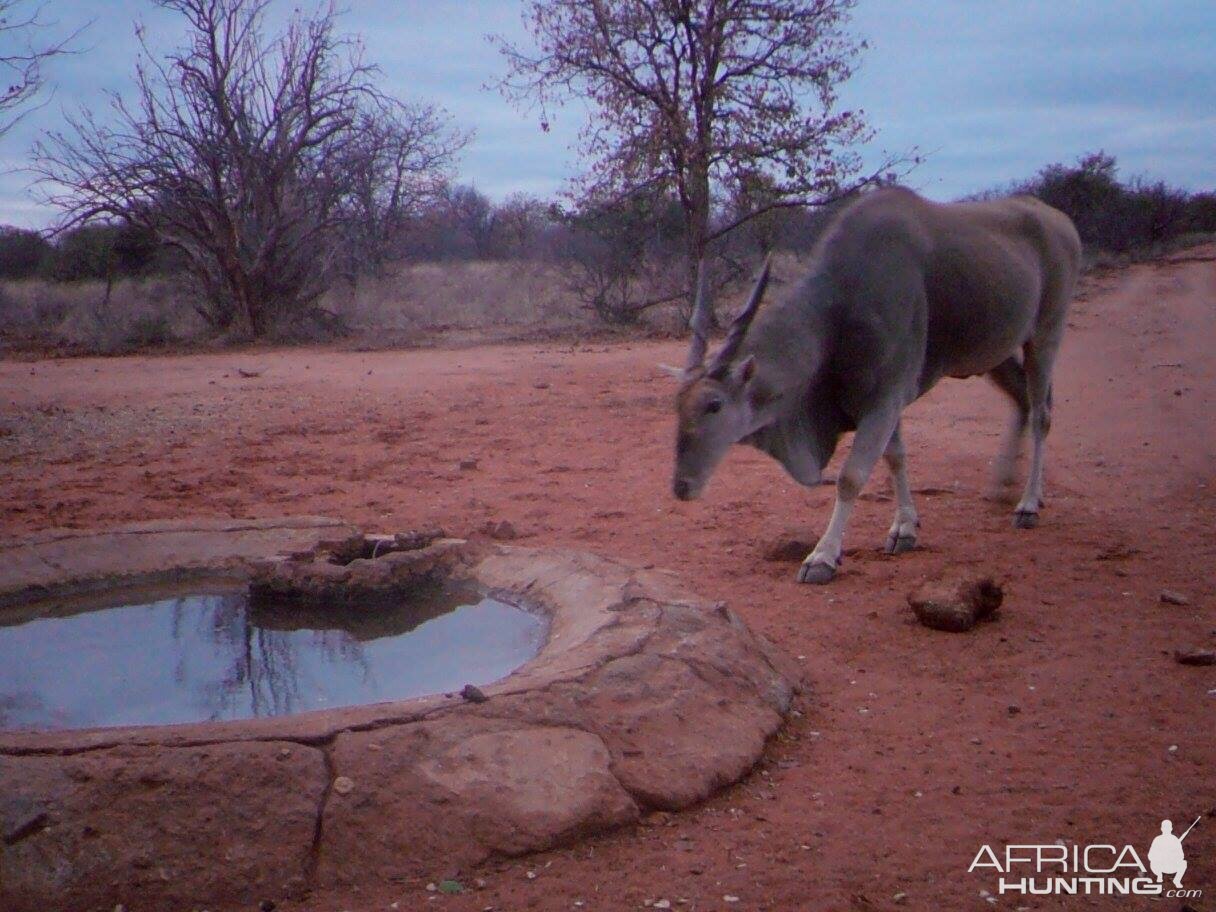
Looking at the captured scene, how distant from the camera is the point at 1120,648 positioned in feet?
14.6

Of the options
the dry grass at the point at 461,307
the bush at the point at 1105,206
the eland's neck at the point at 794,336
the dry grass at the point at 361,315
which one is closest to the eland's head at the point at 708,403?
the eland's neck at the point at 794,336

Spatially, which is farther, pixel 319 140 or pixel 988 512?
pixel 319 140

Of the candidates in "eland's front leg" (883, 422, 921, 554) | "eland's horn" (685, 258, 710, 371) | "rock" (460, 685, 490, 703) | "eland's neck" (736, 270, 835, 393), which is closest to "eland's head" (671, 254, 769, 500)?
"eland's horn" (685, 258, 710, 371)

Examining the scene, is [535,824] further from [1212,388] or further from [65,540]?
[1212,388]

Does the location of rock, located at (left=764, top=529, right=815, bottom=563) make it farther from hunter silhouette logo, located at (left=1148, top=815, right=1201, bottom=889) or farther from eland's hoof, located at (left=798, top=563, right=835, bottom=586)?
hunter silhouette logo, located at (left=1148, top=815, right=1201, bottom=889)

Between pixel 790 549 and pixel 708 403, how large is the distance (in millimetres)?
1121

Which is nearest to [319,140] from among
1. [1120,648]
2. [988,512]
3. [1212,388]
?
[1212,388]

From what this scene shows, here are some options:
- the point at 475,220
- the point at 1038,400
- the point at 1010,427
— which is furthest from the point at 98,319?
the point at 475,220

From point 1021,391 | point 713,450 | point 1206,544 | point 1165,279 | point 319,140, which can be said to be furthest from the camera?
point 1165,279

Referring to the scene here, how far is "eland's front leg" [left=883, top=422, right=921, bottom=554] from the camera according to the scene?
593cm

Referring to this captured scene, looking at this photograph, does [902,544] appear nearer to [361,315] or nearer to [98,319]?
[98,319]

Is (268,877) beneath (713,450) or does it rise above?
beneath

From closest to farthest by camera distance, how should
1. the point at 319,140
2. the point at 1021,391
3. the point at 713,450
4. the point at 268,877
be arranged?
the point at 268,877
the point at 713,450
the point at 1021,391
the point at 319,140

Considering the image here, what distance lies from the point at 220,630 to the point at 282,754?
171cm
